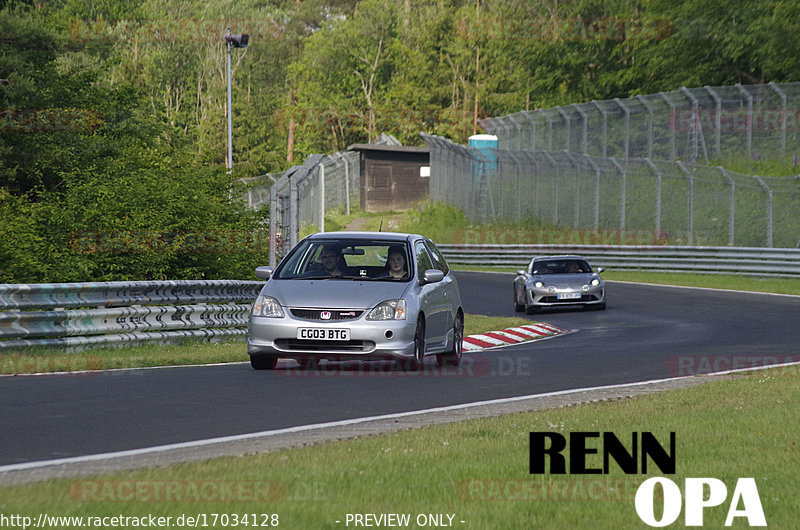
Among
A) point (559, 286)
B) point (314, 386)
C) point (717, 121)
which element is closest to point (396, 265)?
point (314, 386)

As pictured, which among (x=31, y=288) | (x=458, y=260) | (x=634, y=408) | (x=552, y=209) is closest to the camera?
(x=634, y=408)

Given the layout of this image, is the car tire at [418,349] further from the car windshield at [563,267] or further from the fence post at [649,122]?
the fence post at [649,122]

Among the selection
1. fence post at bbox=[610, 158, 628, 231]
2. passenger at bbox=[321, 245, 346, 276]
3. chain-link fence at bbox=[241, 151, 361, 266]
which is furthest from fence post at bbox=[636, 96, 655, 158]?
passenger at bbox=[321, 245, 346, 276]

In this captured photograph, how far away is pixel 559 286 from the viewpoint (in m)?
26.8

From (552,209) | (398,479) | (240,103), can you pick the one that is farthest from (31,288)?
(240,103)

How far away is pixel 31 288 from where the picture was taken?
14.4m

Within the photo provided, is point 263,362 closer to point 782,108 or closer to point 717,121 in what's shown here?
point 782,108

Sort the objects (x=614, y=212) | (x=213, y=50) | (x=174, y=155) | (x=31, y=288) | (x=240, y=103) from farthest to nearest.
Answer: (x=213, y=50) → (x=240, y=103) → (x=614, y=212) → (x=174, y=155) → (x=31, y=288)

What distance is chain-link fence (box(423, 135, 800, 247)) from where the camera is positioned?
125 feet

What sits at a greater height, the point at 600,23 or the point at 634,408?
the point at 600,23

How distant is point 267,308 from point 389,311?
4.36 ft

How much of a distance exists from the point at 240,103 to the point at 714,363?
82.3 meters

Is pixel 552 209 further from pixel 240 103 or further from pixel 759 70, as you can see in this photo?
pixel 240 103

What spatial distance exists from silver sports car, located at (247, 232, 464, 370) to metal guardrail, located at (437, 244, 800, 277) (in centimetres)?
2385
